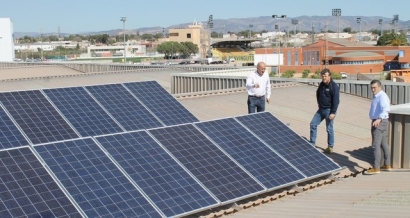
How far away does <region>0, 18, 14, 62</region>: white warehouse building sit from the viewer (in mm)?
79875

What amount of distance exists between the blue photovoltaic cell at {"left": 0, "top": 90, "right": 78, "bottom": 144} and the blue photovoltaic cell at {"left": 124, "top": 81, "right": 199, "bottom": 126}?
89.4 inches

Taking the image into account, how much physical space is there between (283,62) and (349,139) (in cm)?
7006

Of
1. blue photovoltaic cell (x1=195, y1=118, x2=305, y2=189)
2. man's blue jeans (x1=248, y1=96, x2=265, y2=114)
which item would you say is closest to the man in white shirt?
man's blue jeans (x1=248, y1=96, x2=265, y2=114)

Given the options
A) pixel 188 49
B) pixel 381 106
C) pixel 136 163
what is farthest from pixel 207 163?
pixel 188 49

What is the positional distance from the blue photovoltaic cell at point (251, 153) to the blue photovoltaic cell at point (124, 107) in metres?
2.97

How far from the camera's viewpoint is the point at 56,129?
39.0ft

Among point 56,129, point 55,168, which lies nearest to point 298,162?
point 55,168

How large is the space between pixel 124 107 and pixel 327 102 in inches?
186

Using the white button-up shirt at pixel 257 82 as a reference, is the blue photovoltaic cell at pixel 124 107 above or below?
below

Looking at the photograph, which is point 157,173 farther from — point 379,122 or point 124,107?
point 124,107

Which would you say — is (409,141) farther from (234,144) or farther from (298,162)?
(234,144)

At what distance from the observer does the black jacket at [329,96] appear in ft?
38.7

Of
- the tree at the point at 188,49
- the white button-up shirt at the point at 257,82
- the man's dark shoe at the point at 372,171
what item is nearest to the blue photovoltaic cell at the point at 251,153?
the man's dark shoe at the point at 372,171

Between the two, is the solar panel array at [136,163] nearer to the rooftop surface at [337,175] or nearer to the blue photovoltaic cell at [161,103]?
the rooftop surface at [337,175]
